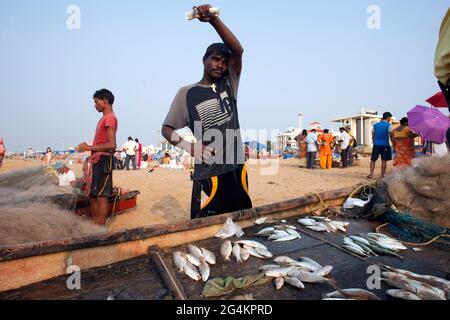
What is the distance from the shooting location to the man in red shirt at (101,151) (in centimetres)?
426

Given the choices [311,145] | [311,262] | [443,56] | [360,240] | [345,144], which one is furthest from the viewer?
[311,145]

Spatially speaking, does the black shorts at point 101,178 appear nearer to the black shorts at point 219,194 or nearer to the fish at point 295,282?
the black shorts at point 219,194

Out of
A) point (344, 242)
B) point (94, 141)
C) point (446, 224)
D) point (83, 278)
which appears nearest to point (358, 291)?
point (344, 242)

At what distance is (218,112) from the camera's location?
2.96 meters

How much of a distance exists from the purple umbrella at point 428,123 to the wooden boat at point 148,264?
7.77m

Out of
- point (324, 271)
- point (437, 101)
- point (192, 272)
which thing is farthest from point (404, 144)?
point (192, 272)

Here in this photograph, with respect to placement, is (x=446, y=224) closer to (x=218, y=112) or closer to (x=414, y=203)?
(x=414, y=203)

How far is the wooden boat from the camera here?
1.79 meters

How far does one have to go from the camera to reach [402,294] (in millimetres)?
1660

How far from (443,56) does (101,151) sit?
459 centimetres

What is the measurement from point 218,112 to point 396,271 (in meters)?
2.22

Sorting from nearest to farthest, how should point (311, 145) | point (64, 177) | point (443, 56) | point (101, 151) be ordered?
point (443, 56)
point (101, 151)
point (64, 177)
point (311, 145)

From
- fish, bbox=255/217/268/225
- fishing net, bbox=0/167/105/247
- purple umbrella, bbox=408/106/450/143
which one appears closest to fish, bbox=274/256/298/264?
fish, bbox=255/217/268/225

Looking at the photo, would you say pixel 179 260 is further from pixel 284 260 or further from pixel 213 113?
pixel 213 113
